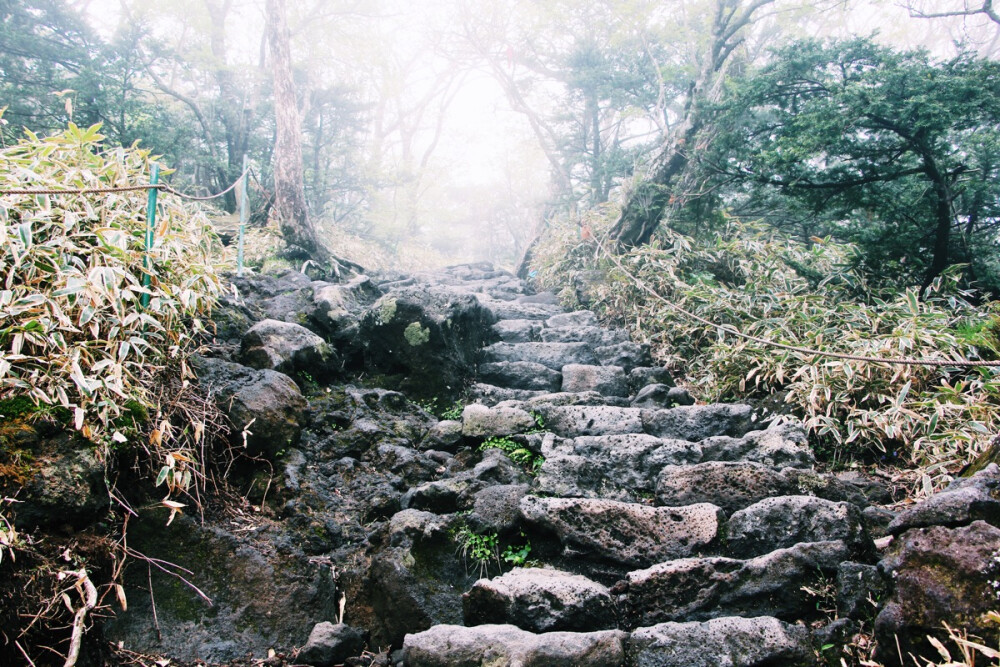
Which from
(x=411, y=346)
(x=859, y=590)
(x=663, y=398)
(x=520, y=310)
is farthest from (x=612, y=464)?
(x=520, y=310)

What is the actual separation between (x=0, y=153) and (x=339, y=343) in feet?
7.62

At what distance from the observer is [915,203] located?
4.54 meters

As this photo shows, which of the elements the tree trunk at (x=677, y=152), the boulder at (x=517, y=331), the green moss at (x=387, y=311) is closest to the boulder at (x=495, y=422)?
the green moss at (x=387, y=311)

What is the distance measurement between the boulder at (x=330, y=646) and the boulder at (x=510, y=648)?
0.95ft

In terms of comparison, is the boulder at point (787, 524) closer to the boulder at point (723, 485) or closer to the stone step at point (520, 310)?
the boulder at point (723, 485)

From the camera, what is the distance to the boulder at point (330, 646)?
212cm

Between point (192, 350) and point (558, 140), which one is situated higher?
point (558, 140)

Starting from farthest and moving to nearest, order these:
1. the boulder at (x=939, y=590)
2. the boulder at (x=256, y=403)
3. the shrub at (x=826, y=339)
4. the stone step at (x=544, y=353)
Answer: the stone step at (x=544, y=353)
the shrub at (x=826, y=339)
the boulder at (x=256, y=403)
the boulder at (x=939, y=590)

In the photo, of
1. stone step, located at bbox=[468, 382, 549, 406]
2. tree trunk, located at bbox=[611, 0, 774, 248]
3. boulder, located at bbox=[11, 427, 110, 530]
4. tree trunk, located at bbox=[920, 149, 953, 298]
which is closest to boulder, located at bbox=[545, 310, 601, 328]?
tree trunk, located at bbox=[611, 0, 774, 248]

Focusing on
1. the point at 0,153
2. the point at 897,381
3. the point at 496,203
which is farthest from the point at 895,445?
the point at 496,203

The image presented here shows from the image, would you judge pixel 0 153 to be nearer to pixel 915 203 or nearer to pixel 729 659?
pixel 729 659

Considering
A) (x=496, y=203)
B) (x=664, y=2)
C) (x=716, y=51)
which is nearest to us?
(x=716, y=51)

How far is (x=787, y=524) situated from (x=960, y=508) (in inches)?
26.1

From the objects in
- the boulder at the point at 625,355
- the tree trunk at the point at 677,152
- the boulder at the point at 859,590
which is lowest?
the boulder at the point at 859,590
